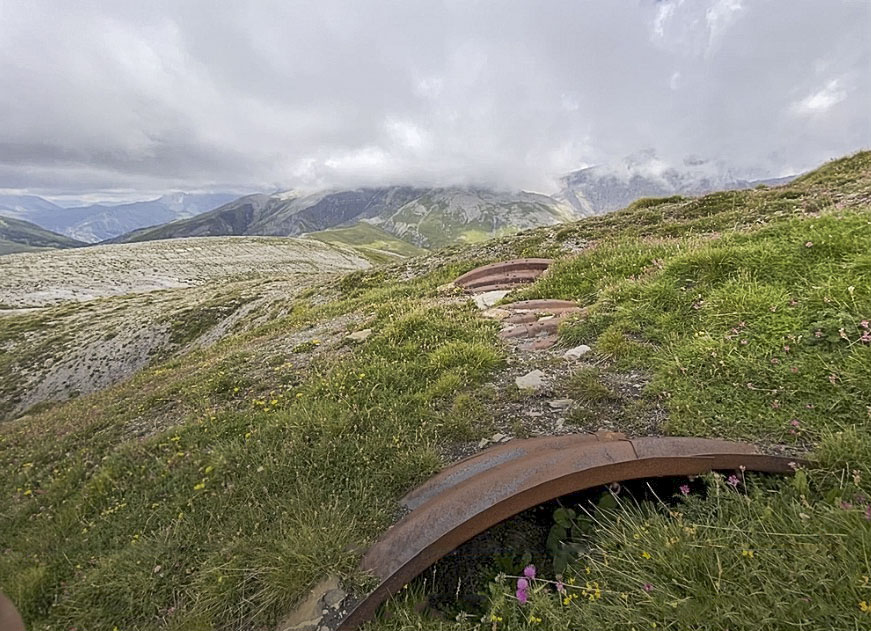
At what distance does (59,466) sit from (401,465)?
7.10 metres

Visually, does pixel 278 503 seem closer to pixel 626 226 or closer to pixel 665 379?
pixel 665 379

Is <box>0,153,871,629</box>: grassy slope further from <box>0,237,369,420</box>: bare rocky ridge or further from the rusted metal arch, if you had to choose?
<box>0,237,369,420</box>: bare rocky ridge

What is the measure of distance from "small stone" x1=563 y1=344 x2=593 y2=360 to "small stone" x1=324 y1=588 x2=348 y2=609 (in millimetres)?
4308

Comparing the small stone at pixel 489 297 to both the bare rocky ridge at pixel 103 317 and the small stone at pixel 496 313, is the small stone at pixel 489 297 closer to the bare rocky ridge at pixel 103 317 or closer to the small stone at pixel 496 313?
the small stone at pixel 496 313

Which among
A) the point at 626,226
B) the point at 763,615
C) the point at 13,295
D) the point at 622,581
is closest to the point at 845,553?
the point at 763,615

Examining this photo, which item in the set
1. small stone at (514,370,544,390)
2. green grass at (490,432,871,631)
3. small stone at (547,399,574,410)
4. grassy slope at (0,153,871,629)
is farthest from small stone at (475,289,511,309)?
green grass at (490,432,871,631)

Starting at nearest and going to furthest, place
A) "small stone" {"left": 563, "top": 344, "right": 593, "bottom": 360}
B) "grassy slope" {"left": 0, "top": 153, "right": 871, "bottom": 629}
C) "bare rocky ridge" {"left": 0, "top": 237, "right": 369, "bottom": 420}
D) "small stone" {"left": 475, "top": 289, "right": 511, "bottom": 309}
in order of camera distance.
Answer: "grassy slope" {"left": 0, "top": 153, "right": 871, "bottom": 629}, "small stone" {"left": 563, "top": 344, "right": 593, "bottom": 360}, "small stone" {"left": 475, "top": 289, "right": 511, "bottom": 309}, "bare rocky ridge" {"left": 0, "top": 237, "right": 369, "bottom": 420}

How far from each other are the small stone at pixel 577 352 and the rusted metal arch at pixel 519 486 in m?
2.26

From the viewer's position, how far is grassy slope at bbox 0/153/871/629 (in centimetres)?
286

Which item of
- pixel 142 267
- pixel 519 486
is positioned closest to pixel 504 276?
pixel 519 486

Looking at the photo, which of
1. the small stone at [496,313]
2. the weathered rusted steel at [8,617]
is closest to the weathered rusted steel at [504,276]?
the small stone at [496,313]

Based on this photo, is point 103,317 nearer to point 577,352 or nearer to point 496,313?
point 496,313

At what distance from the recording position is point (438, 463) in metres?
4.78

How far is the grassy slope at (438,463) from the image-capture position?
2.86 m
